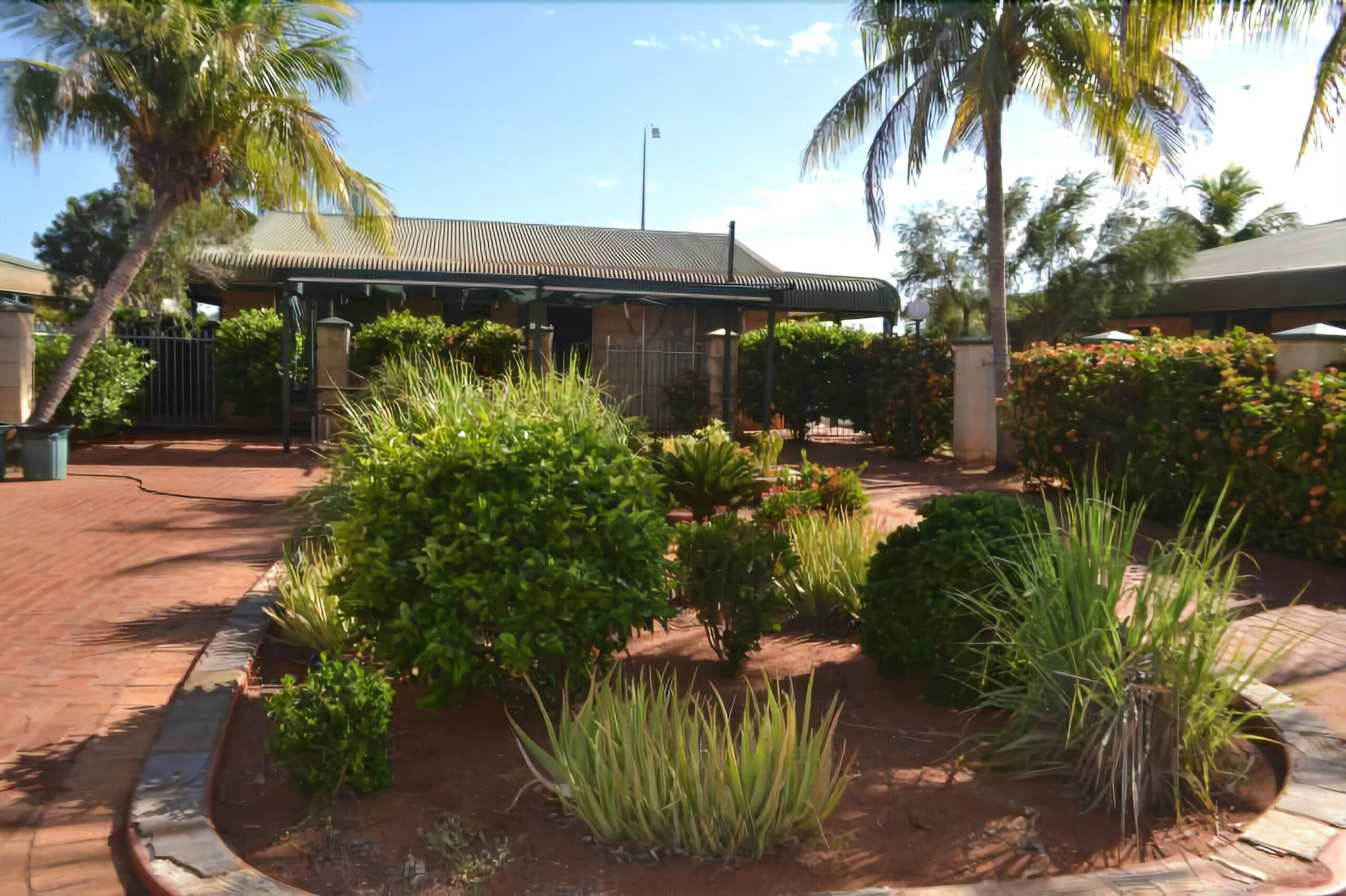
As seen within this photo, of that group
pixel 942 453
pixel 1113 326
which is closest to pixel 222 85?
pixel 942 453

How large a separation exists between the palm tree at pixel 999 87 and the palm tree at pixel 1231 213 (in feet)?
75.6

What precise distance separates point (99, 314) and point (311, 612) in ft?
38.5

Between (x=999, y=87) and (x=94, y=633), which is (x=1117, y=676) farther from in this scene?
(x=999, y=87)

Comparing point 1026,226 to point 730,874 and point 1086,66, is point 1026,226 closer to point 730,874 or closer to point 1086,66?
point 1086,66

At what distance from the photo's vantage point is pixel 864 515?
330 inches

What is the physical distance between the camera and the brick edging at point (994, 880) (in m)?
3.24

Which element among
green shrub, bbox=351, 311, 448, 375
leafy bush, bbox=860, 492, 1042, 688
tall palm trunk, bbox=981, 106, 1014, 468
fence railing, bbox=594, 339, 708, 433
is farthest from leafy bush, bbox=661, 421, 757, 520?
green shrub, bbox=351, 311, 448, 375

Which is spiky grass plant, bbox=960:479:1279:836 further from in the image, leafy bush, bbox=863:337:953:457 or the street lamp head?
the street lamp head

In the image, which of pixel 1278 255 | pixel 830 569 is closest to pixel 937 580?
pixel 830 569

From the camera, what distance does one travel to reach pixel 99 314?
15172mm

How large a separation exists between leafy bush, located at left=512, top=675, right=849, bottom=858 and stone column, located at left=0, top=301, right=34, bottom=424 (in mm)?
14127

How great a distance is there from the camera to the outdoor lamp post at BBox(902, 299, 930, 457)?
16.6 m

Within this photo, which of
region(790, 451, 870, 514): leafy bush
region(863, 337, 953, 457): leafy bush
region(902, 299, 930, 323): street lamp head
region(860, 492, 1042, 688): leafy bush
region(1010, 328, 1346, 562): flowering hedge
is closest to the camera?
region(860, 492, 1042, 688): leafy bush

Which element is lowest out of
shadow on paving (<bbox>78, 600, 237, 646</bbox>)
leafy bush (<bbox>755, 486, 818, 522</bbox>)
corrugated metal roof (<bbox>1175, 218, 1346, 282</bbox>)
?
shadow on paving (<bbox>78, 600, 237, 646</bbox>)
